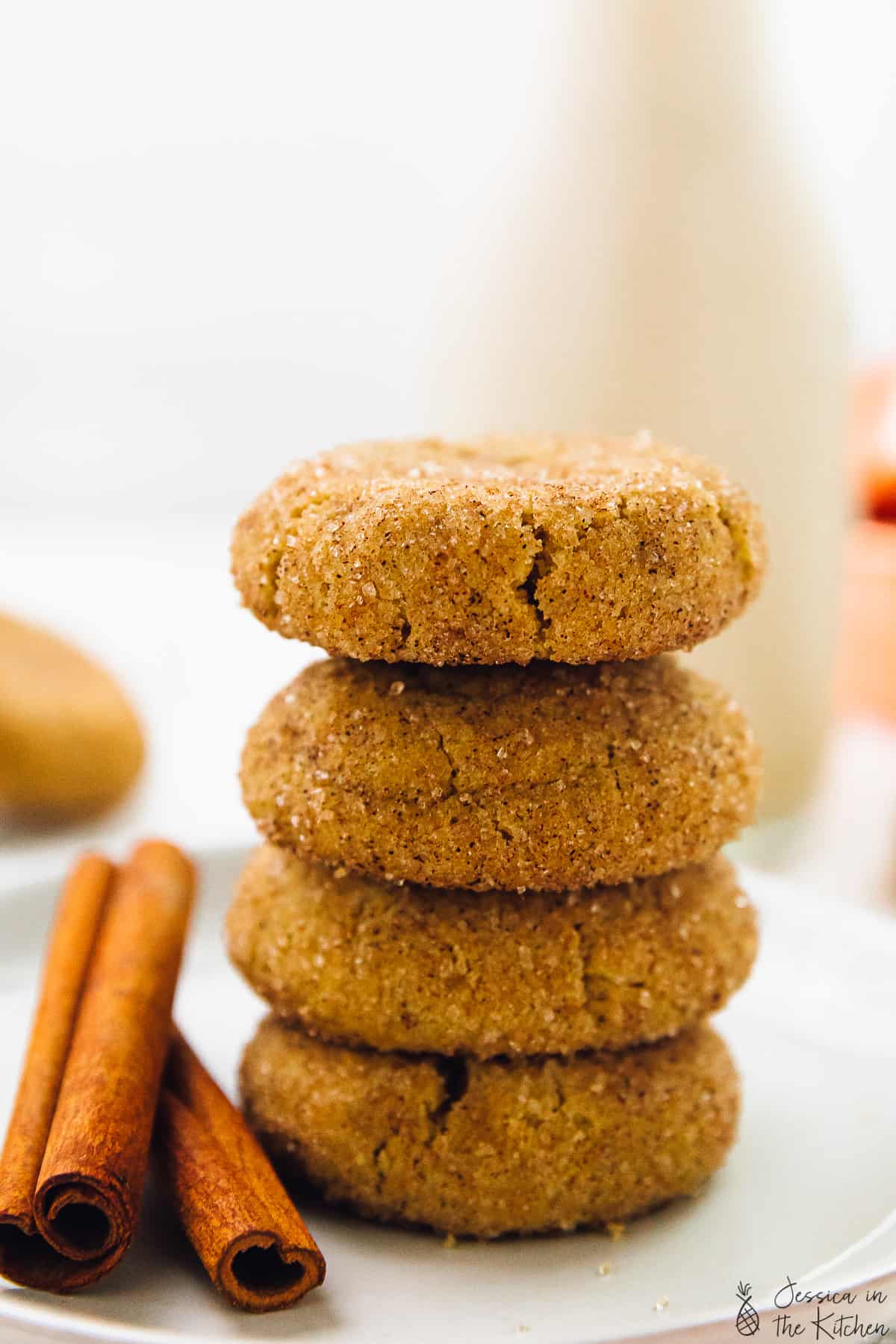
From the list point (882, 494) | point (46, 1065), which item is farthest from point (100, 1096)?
point (882, 494)

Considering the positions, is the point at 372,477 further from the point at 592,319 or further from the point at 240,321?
the point at 240,321

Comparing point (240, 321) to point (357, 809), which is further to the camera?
point (240, 321)

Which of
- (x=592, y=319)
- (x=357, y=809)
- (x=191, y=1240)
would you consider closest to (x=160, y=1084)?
(x=191, y=1240)

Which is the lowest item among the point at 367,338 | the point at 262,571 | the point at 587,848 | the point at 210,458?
the point at 210,458

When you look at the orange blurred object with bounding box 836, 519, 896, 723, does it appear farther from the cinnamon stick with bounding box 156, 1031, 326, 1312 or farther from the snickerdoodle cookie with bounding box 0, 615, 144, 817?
the cinnamon stick with bounding box 156, 1031, 326, 1312

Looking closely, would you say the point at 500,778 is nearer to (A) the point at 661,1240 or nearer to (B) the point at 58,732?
(A) the point at 661,1240

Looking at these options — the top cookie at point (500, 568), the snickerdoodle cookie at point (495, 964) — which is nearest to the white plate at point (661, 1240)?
the snickerdoodle cookie at point (495, 964)

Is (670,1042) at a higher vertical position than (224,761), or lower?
higher
